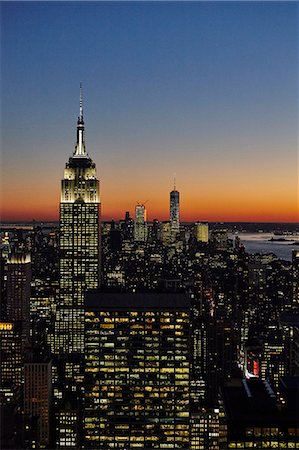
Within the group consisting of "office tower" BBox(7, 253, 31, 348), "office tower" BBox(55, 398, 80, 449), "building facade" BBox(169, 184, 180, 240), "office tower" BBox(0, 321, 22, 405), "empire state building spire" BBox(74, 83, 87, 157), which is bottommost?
"office tower" BBox(55, 398, 80, 449)

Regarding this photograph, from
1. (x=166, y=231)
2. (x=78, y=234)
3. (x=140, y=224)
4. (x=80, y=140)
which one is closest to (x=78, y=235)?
Result: (x=78, y=234)

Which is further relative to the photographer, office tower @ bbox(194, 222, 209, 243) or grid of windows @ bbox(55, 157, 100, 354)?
grid of windows @ bbox(55, 157, 100, 354)

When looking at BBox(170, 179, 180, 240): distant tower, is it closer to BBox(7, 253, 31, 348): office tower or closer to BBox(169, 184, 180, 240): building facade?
BBox(169, 184, 180, 240): building facade

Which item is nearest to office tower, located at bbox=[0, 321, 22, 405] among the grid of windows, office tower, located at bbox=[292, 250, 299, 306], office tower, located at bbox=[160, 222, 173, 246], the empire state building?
the empire state building

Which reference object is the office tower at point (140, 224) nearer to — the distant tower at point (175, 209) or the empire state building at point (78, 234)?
the distant tower at point (175, 209)

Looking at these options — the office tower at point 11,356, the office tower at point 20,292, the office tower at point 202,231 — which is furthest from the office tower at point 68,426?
the office tower at point 202,231
